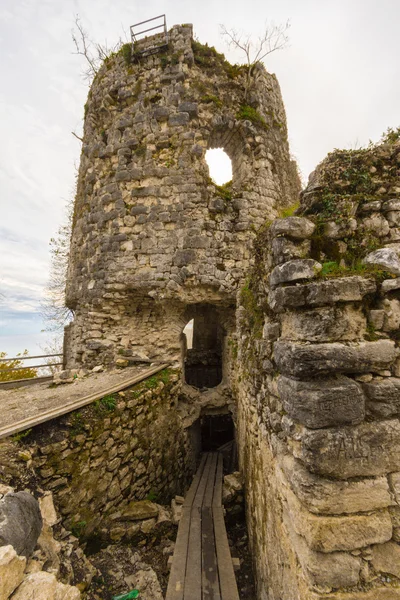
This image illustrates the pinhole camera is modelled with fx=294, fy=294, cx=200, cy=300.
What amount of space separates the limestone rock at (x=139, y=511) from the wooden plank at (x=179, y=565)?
43 cm

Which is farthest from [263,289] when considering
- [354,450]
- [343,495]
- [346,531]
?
[346,531]

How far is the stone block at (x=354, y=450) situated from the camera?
1748 mm

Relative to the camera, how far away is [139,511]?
4.01 meters

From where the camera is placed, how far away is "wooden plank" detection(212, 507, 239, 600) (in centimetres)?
294

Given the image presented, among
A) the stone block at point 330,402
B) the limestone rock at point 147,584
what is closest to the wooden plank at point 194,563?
the limestone rock at point 147,584

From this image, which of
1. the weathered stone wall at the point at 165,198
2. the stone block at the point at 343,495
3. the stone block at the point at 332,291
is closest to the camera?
the stone block at the point at 343,495

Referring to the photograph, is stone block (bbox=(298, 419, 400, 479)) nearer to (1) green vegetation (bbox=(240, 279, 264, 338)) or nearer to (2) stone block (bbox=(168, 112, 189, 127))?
(1) green vegetation (bbox=(240, 279, 264, 338))

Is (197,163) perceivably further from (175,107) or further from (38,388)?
(38,388)

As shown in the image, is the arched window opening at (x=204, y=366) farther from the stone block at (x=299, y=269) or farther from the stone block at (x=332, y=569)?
the stone block at (x=332, y=569)

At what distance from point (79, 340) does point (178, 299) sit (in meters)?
2.61

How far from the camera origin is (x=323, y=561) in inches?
66.8

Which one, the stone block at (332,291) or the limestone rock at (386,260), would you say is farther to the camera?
the limestone rock at (386,260)

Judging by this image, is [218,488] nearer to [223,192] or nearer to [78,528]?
[78,528]

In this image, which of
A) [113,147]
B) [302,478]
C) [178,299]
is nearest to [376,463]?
[302,478]
